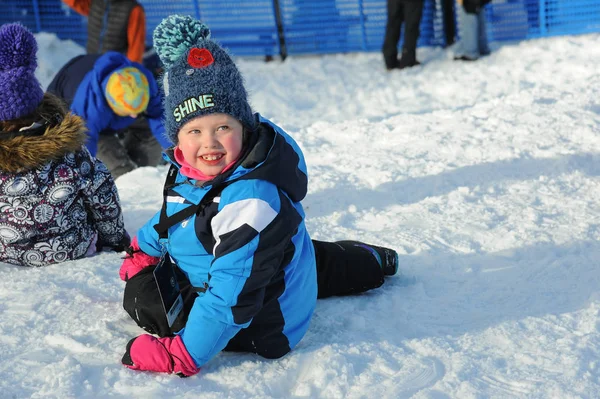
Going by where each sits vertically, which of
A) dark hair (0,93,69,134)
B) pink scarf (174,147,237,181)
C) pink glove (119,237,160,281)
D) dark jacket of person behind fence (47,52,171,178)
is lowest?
pink glove (119,237,160,281)

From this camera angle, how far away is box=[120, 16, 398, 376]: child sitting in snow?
2533mm

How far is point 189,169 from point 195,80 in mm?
319

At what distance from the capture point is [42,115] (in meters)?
3.57

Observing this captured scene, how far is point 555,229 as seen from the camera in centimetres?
403

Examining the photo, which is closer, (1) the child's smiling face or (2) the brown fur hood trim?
(1) the child's smiling face

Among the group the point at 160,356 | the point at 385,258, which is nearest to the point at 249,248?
the point at 160,356

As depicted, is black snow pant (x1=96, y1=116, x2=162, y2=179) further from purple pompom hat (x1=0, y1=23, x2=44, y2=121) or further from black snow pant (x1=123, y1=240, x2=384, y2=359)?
black snow pant (x1=123, y1=240, x2=384, y2=359)

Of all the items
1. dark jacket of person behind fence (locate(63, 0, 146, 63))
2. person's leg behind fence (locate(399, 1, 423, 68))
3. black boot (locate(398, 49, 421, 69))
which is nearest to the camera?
dark jacket of person behind fence (locate(63, 0, 146, 63))

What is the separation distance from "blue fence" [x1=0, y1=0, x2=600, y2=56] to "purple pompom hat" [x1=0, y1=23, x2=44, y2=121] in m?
6.97

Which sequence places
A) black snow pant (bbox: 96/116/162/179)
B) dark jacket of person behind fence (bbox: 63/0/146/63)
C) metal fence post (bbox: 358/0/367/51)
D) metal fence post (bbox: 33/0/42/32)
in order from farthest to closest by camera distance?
metal fence post (bbox: 33/0/42/32), metal fence post (bbox: 358/0/367/51), dark jacket of person behind fence (bbox: 63/0/146/63), black snow pant (bbox: 96/116/162/179)

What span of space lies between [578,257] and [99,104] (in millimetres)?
3181

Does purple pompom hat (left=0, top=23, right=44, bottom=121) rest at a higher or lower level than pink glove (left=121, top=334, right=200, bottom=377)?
higher

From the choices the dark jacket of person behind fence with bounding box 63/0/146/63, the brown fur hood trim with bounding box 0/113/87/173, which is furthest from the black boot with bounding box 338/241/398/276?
the dark jacket of person behind fence with bounding box 63/0/146/63

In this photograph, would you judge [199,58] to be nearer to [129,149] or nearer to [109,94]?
[109,94]
